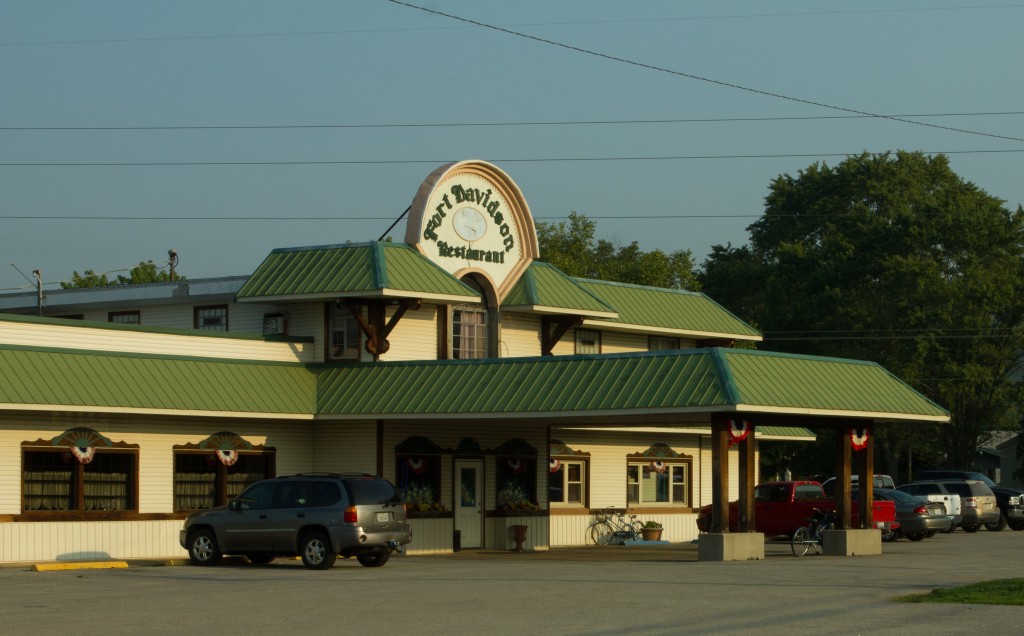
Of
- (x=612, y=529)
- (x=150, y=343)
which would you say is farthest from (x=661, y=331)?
(x=150, y=343)

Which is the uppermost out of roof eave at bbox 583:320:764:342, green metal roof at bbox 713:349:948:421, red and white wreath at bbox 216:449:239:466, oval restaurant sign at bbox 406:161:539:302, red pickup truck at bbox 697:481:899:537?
oval restaurant sign at bbox 406:161:539:302

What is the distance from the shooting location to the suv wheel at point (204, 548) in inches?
1163

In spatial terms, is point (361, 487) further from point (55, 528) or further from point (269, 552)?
point (55, 528)

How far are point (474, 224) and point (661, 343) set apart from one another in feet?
31.9

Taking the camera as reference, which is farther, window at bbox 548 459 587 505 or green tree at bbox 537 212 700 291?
green tree at bbox 537 212 700 291

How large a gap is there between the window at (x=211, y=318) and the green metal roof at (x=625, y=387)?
4090 mm

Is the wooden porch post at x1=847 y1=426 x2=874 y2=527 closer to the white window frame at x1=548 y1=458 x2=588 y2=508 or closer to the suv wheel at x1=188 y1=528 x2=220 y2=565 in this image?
the white window frame at x1=548 y1=458 x2=588 y2=508

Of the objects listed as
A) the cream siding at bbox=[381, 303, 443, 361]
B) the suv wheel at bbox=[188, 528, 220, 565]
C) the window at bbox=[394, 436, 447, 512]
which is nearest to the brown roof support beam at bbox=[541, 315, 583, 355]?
the cream siding at bbox=[381, 303, 443, 361]

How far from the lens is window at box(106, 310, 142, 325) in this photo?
132 feet

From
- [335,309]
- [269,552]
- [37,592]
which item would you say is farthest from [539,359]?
[37,592]

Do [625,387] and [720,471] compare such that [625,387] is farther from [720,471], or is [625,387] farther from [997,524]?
[997,524]

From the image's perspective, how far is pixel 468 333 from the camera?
127ft

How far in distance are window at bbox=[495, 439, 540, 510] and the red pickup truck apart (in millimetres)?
4487

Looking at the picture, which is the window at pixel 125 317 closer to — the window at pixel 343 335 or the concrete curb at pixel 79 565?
the window at pixel 343 335
